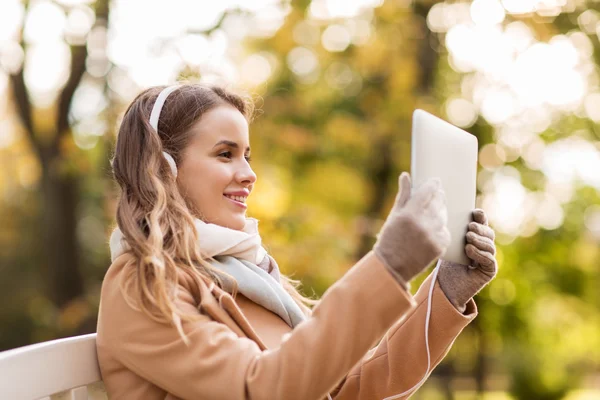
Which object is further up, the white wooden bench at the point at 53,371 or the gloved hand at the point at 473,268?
the gloved hand at the point at 473,268

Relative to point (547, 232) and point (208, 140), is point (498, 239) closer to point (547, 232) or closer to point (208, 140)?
point (547, 232)

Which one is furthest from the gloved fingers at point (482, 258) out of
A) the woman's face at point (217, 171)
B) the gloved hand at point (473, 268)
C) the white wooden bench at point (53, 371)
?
the white wooden bench at point (53, 371)

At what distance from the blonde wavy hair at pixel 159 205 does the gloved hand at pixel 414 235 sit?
1.32ft

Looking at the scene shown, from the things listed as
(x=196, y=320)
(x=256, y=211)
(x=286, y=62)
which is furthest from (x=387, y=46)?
(x=196, y=320)

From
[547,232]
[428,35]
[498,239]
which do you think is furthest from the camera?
[547,232]

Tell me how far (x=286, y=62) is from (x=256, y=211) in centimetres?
198

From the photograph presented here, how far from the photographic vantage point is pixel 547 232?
368 inches

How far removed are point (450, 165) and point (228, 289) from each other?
55cm

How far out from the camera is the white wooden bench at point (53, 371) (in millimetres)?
1311

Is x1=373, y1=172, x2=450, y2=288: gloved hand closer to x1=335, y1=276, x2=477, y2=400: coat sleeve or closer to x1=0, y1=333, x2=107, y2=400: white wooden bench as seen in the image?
→ x1=335, y1=276, x2=477, y2=400: coat sleeve

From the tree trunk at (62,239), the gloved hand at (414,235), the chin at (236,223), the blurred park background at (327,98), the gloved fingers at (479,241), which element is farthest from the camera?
the tree trunk at (62,239)

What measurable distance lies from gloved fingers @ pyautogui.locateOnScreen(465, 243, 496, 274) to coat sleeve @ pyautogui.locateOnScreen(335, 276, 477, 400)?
13cm

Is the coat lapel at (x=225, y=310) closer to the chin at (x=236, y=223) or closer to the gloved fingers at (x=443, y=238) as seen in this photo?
the chin at (x=236, y=223)

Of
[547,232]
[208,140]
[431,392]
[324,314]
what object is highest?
[208,140]
